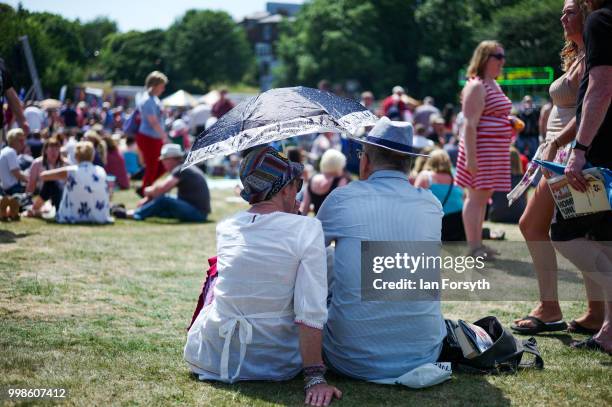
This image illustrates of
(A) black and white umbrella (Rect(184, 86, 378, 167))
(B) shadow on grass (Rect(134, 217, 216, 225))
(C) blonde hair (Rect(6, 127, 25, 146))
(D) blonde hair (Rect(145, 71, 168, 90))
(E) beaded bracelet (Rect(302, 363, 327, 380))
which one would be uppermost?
(D) blonde hair (Rect(145, 71, 168, 90))

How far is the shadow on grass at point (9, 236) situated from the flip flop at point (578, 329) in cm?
575

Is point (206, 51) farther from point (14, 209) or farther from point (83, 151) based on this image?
point (14, 209)

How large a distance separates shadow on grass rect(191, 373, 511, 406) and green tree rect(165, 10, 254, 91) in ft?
339

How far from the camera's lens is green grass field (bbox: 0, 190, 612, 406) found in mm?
3541

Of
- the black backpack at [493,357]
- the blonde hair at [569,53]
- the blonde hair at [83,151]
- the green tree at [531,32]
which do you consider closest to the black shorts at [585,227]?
the black backpack at [493,357]

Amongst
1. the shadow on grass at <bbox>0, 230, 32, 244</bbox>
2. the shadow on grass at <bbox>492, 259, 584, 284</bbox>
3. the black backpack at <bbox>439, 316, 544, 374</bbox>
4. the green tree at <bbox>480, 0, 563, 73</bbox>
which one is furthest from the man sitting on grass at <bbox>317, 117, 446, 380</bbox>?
the green tree at <bbox>480, 0, 563, 73</bbox>

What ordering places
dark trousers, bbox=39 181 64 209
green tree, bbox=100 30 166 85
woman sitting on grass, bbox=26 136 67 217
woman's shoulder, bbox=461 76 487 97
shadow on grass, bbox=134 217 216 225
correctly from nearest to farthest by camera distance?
woman's shoulder, bbox=461 76 487 97
woman sitting on grass, bbox=26 136 67 217
dark trousers, bbox=39 181 64 209
shadow on grass, bbox=134 217 216 225
green tree, bbox=100 30 166 85

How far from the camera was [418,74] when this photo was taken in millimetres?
72750

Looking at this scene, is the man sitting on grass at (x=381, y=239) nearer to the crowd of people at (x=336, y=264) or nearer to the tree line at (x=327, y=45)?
the crowd of people at (x=336, y=264)

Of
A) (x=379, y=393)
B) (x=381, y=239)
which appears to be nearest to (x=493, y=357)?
(x=379, y=393)

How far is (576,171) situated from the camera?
13.5 feet

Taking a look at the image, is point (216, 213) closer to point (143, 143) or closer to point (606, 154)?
point (143, 143)

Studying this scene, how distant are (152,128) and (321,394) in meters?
8.88

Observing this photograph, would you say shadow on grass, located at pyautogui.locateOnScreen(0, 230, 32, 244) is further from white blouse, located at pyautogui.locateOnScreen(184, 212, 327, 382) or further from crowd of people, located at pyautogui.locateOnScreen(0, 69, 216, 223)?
white blouse, located at pyautogui.locateOnScreen(184, 212, 327, 382)
